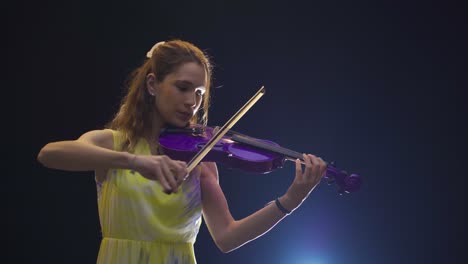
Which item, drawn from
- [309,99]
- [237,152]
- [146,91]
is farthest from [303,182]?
[309,99]

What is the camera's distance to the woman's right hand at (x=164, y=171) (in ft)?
3.66

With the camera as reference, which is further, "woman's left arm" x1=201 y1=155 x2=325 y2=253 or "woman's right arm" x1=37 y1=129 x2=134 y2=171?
"woman's left arm" x1=201 y1=155 x2=325 y2=253

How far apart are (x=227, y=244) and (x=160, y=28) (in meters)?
1.66

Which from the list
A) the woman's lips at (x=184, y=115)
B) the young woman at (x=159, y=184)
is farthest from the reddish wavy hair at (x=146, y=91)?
the woman's lips at (x=184, y=115)

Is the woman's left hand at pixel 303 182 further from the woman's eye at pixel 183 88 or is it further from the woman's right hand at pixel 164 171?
the woman's right hand at pixel 164 171

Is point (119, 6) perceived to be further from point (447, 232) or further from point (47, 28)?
point (447, 232)

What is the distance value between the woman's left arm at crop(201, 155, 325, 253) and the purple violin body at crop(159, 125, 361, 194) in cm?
6

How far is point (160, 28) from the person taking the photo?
3.03 m

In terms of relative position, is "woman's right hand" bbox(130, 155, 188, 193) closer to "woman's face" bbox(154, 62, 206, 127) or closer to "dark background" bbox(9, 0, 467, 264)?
"woman's face" bbox(154, 62, 206, 127)

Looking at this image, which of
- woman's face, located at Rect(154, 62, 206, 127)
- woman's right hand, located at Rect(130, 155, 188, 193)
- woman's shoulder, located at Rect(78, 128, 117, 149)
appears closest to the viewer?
woman's right hand, located at Rect(130, 155, 188, 193)

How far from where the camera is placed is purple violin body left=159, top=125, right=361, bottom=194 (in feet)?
5.27

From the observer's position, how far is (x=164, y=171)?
113 centimetres

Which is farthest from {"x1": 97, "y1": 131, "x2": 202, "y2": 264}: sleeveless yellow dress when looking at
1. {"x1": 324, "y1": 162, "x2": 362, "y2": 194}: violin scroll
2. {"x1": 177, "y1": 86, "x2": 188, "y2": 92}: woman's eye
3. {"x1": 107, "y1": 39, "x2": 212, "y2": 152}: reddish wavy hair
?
{"x1": 324, "y1": 162, "x2": 362, "y2": 194}: violin scroll

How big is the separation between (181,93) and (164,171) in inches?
18.4
